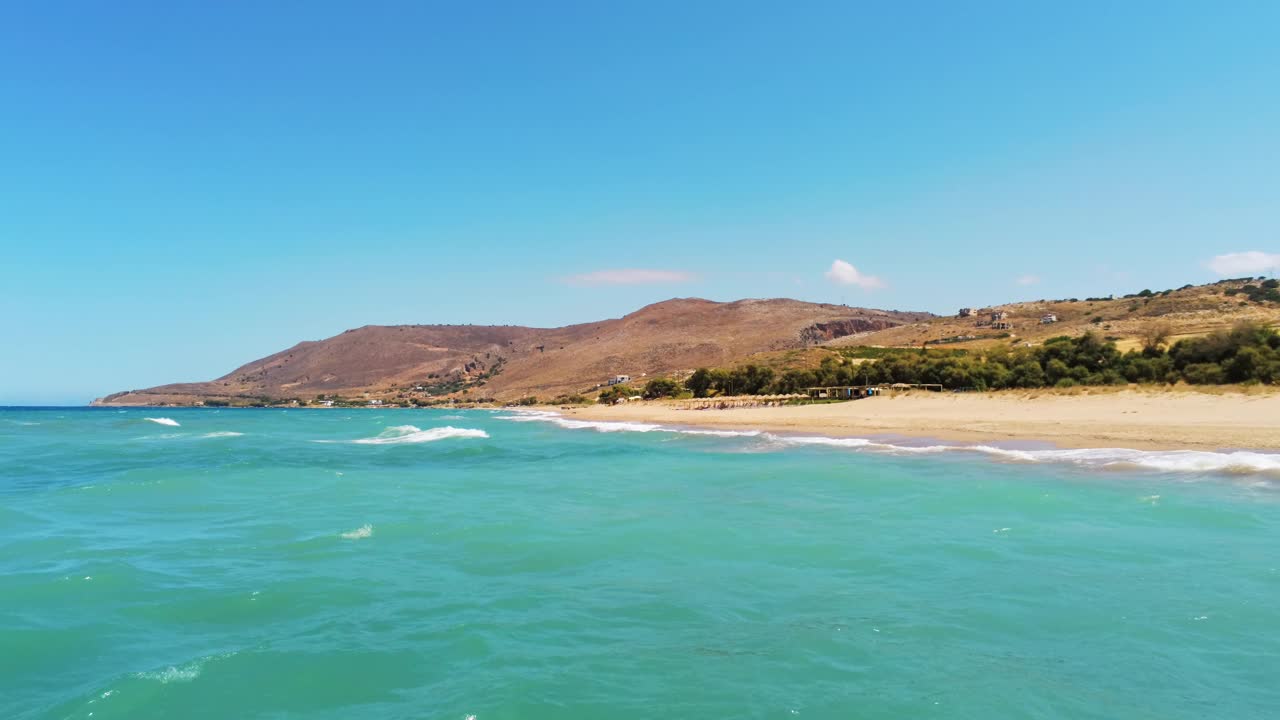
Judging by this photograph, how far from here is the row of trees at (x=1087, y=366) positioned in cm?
4078

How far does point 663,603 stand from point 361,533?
7872 mm

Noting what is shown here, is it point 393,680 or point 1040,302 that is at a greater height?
point 1040,302

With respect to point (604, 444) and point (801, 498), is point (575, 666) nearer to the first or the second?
point (801, 498)

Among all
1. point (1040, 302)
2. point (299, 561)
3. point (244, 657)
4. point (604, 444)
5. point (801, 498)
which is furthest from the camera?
point (1040, 302)

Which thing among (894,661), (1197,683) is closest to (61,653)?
(894,661)

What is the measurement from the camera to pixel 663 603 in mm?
9805

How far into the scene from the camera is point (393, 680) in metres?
7.49

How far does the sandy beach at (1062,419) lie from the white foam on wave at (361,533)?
25.5 meters

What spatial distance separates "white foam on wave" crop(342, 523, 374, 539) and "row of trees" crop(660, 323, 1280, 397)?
146ft

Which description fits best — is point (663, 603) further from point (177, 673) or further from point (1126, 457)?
point (1126, 457)

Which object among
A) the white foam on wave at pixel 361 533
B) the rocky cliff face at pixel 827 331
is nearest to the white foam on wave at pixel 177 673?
the white foam on wave at pixel 361 533

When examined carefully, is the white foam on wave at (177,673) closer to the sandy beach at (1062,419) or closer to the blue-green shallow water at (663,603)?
the blue-green shallow water at (663,603)

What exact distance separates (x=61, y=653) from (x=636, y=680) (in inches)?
267

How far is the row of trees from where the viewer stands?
40.8m
